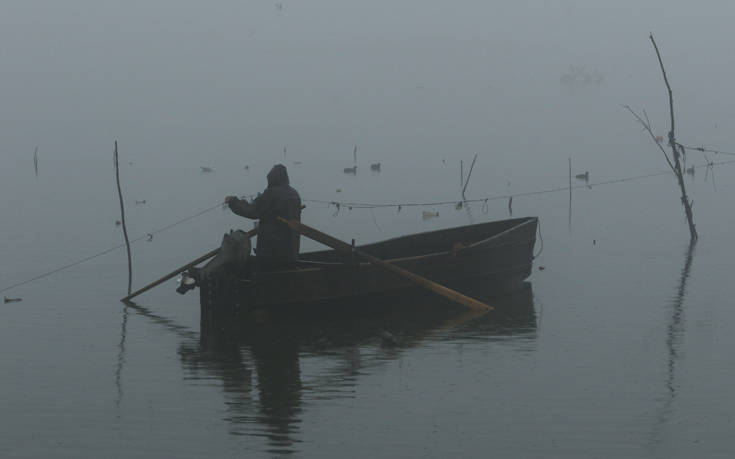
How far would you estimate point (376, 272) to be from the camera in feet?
70.0

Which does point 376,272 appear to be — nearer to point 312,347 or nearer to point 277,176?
point 277,176

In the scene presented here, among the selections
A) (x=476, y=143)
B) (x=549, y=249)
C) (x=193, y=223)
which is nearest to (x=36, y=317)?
(x=549, y=249)

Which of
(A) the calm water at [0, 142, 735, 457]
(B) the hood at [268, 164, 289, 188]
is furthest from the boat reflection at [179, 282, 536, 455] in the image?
(B) the hood at [268, 164, 289, 188]

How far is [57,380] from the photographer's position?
16.5 meters

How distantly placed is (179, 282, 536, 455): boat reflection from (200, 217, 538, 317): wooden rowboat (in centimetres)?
36

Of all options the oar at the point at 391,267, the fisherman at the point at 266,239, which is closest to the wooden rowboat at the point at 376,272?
the oar at the point at 391,267

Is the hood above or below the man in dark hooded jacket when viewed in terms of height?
above

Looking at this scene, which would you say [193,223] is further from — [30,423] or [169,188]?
[30,423]

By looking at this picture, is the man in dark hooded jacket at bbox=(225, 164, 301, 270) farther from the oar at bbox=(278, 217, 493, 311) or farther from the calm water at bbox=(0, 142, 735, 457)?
the calm water at bbox=(0, 142, 735, 457)

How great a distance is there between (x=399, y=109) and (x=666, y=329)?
552ft

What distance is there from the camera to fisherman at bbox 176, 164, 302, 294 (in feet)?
65.4

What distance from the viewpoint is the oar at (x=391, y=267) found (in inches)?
797

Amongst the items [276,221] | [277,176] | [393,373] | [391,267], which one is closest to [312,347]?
[393,373]

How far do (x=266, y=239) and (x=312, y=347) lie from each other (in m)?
2.59
